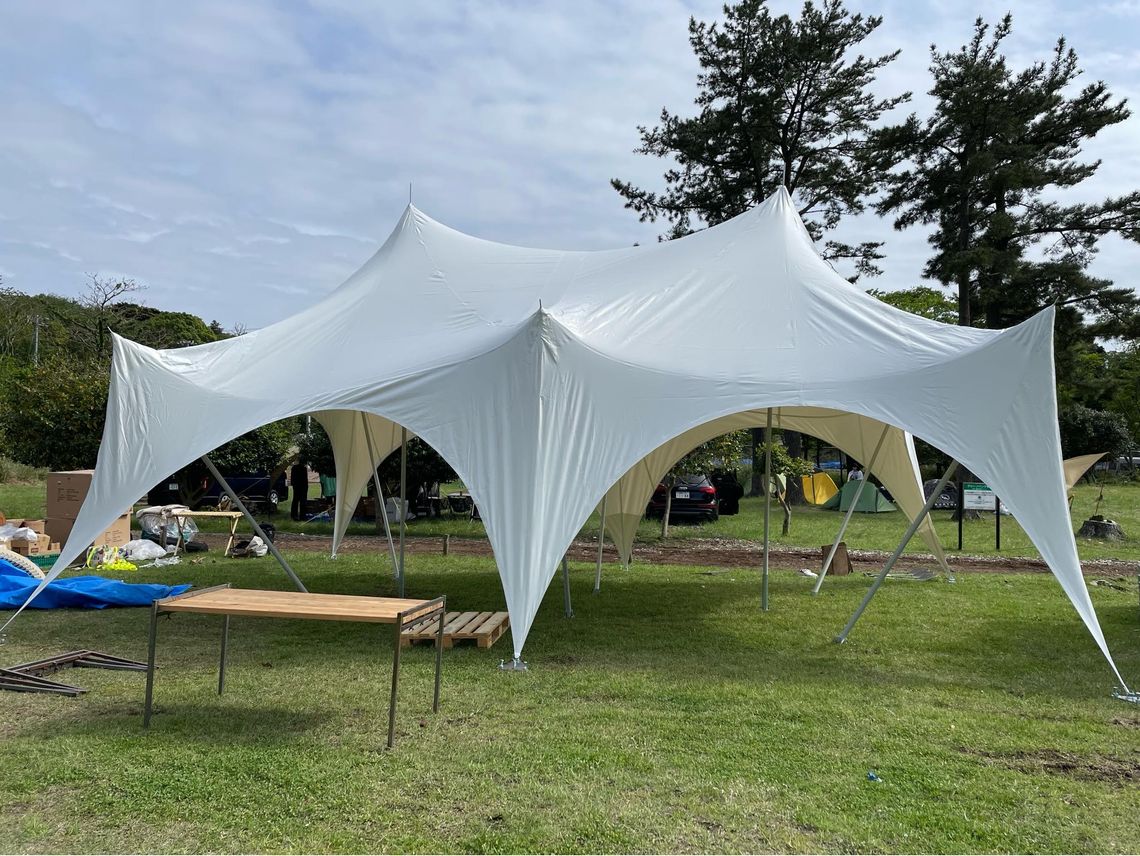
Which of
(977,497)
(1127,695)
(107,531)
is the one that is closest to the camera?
(1127,695)

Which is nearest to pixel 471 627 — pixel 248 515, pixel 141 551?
pixel 248 515

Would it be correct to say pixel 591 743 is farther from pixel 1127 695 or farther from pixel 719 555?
pixel 719 555

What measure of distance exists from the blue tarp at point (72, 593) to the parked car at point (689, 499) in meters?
10.7

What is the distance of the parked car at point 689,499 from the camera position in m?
17.0

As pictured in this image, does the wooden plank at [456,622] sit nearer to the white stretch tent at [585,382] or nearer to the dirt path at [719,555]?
the white stretch tent at [585,382]

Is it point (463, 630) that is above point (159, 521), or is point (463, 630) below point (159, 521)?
below

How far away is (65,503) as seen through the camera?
448 inches

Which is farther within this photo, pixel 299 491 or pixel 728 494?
pixel 728 494

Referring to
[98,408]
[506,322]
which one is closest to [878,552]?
[506,322]

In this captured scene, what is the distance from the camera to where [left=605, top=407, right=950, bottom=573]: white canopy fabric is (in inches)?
369

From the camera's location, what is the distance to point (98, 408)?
52.1ft

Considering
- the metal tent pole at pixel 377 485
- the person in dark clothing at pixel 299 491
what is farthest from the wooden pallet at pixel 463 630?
the person in dark clothing at pixel 299 491

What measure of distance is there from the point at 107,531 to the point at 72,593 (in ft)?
12.1

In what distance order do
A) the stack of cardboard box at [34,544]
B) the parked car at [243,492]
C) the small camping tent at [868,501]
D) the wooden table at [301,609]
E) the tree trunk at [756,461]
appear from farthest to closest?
1. the tree trunk at [756,461]
2. the small camping tent at [868,501]
3. the parked car at [243,492]
4. the stack of cardboard box at [34,544]
5. the wooden table at [301,609]
